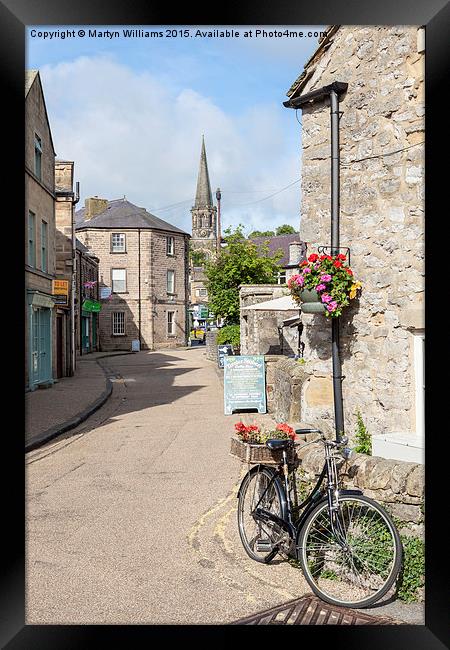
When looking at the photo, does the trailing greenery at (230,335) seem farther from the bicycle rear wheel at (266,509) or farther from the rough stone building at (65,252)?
the bicycle rear wheel at (266,509)

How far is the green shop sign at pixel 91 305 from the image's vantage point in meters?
37.5

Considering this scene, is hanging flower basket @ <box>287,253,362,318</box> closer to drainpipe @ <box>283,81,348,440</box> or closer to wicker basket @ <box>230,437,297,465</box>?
drainpipe @ <box>283,81,348,440</box>

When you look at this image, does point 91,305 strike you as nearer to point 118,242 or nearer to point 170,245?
point 118,242

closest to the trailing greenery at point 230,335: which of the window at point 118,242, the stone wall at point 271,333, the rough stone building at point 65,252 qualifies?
the stone wall at point 271,333

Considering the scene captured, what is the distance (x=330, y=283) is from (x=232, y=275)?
797 inches

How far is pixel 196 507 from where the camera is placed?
6.64m

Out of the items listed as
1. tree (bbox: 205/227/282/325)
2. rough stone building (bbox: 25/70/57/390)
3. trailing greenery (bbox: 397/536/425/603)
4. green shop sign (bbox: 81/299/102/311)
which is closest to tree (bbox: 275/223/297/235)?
green shop sign (bbox: 81/299/102/311)

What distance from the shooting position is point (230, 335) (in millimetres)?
24859

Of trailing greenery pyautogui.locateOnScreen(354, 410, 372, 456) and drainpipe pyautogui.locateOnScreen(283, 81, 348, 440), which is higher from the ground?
drainpipe pyautogui.locateOnScreen(283, 81, 348, 440)

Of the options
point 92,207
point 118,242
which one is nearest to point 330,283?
point 118,242

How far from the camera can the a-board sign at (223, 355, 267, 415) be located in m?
13.7

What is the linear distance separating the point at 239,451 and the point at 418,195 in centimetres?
299

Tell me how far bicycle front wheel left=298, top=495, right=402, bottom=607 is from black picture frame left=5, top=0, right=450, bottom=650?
0.45 metres
